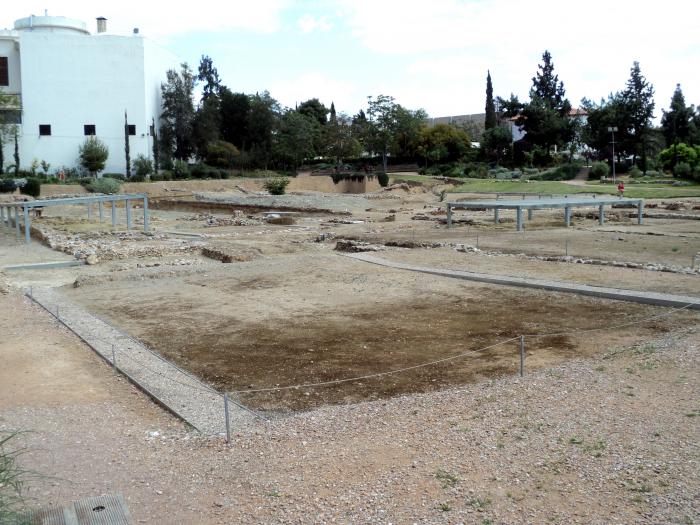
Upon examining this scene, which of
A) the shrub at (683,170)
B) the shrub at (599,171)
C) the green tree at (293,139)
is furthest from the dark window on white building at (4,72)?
the shrub at (683,170)

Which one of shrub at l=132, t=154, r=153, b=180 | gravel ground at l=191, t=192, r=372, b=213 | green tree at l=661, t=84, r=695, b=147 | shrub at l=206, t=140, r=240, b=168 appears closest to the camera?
gravel ground at l=191, t=192, r=372, b=213

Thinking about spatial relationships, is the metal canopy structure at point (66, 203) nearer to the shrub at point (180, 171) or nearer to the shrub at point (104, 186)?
the shrub at point (104, 186)

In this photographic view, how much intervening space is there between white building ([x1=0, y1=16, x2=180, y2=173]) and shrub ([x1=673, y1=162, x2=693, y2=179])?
45.0 meters

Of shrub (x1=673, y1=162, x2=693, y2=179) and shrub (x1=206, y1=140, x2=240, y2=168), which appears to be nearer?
shrub (x1=673, y1=162, x2=693, y2=179)

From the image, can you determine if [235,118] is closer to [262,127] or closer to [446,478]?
[262,127]

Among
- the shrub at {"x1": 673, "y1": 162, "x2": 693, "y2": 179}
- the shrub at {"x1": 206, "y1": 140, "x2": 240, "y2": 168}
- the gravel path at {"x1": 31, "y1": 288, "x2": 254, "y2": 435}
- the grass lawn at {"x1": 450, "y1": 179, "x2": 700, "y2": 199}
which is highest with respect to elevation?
the shrub at {"x1": 206, "y1": 140, "x2": 240, "y2": 168}

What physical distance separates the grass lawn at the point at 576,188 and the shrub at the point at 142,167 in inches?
1037

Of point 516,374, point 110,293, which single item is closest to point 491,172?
point 110,293

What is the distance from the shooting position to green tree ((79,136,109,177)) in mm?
59844

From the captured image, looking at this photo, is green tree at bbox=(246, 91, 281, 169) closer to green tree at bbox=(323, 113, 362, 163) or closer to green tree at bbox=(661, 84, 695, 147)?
green tree at bbox=(323, 113, 362, 163)

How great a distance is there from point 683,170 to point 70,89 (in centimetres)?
5139

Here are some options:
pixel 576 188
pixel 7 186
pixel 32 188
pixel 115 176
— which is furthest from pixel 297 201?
pixel 115 176

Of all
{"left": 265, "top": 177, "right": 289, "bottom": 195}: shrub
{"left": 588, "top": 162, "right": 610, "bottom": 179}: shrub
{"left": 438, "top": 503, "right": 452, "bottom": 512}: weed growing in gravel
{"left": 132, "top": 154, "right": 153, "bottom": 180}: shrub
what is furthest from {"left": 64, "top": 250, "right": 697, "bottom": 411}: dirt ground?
{"left": 132, "top": 154, "right": 153, "bottom": 180}: shrub

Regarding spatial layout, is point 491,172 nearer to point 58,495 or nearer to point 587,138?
point 587,138
